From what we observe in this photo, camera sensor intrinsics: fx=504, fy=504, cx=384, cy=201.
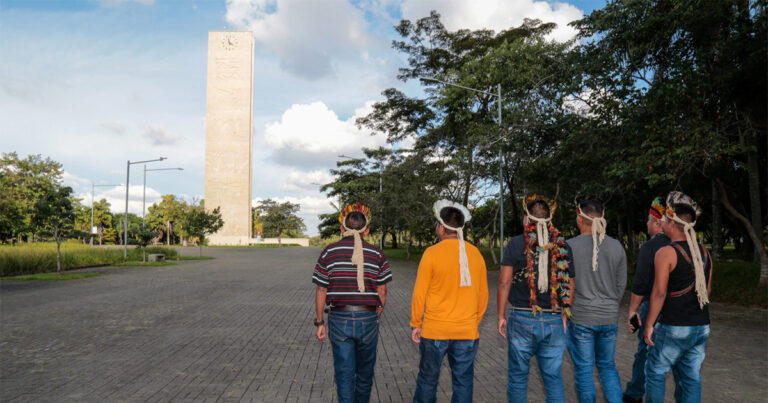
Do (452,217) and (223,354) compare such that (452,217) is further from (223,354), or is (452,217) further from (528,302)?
(223,354)

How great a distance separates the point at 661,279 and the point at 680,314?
11.1 inches

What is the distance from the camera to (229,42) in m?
71.1

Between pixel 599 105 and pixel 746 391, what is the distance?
11110mm

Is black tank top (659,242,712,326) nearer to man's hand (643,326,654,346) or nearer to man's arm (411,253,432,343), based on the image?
man's hand (643,326,654,346)

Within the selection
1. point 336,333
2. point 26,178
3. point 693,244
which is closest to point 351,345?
point 336,333

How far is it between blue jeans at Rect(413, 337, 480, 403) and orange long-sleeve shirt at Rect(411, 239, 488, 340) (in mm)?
54

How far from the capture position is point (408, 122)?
30469 mm

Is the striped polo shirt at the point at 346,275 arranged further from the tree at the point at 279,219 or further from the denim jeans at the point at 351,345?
the tree at the point at 279,219

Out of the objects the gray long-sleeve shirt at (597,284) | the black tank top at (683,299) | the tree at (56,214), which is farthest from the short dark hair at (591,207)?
the tree at (56,214)

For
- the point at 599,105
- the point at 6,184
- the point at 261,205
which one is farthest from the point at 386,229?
the point at 261,205

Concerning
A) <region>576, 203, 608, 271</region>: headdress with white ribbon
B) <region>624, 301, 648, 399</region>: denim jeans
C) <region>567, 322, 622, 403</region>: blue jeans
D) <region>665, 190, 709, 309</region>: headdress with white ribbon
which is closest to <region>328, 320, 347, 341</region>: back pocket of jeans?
<region>567, 322, 622, 403</region>: blue jeans

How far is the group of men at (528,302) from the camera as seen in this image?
3.52m

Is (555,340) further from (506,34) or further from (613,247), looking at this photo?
(506,34)

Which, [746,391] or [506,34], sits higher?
[506,34]
